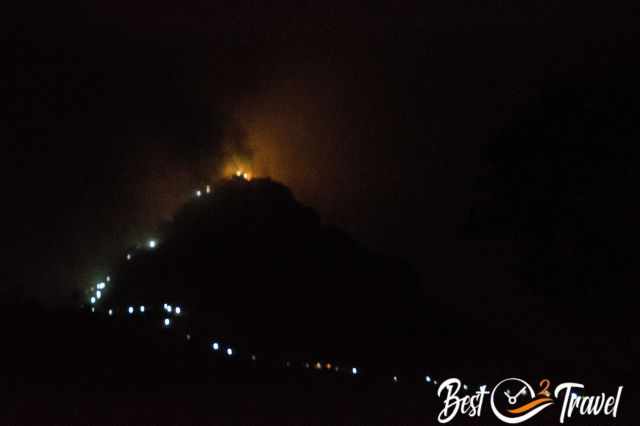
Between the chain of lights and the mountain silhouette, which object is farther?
the mountain silhouette

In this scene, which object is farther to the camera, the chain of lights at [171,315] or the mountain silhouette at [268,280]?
the mountain silhouette at [268,280]

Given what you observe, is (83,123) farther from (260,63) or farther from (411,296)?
(411,296)

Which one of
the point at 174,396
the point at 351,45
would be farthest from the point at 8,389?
the point at 351,45

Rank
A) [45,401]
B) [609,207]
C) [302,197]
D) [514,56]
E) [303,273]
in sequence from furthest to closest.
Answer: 1. [302,197]
2. [514,56]
3. [303,273]
4. [609,207]
5. [45,401]

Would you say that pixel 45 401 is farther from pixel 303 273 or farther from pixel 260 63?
pixel 260 63

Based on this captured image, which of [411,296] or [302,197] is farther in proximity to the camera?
[302,197]

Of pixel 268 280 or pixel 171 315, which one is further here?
pixel 268 280

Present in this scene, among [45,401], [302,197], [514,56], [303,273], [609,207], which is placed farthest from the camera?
[302,197]

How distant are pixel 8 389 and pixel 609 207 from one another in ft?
7.85

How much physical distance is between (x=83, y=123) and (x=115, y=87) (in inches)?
9.2

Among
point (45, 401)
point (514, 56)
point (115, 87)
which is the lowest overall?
point (45, 401)

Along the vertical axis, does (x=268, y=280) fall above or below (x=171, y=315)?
above

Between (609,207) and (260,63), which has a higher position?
(260,63)

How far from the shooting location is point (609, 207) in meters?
3.06
